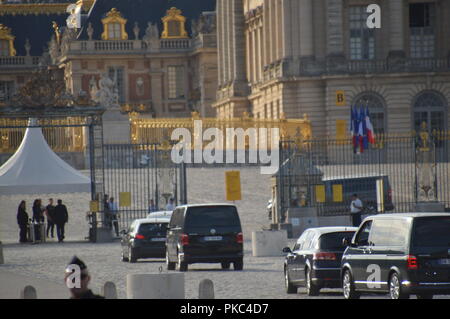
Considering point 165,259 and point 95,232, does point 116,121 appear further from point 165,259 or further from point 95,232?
point 165,259

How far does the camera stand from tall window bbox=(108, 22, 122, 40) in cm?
11469

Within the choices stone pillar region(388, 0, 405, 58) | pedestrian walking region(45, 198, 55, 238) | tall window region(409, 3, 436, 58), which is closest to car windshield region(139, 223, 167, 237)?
pedestrian walking region(45, 198, 55, 238)

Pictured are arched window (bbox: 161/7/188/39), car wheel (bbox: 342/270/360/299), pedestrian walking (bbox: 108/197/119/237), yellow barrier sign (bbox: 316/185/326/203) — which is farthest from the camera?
arched window (bbox: 161/7/188/39)

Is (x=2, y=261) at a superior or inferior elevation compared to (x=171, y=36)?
inferior

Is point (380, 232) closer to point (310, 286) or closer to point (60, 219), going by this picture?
point (310, 286)

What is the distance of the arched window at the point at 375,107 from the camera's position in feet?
271

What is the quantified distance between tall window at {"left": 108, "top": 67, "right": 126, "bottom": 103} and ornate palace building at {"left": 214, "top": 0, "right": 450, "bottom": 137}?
89.5ft

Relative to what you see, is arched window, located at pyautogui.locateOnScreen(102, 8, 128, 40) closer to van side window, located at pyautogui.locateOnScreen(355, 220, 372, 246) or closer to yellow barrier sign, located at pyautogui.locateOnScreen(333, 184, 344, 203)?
yellow barrier sign, located at pyautogui.locateOnScreen(333, 184, 344, 203)

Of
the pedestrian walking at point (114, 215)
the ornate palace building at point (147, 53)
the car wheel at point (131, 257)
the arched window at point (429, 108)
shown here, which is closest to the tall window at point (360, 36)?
the arched window at point (429, 108)

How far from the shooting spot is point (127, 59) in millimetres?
114562

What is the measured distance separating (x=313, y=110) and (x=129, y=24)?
34.2m

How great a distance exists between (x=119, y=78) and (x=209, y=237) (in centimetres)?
7916
